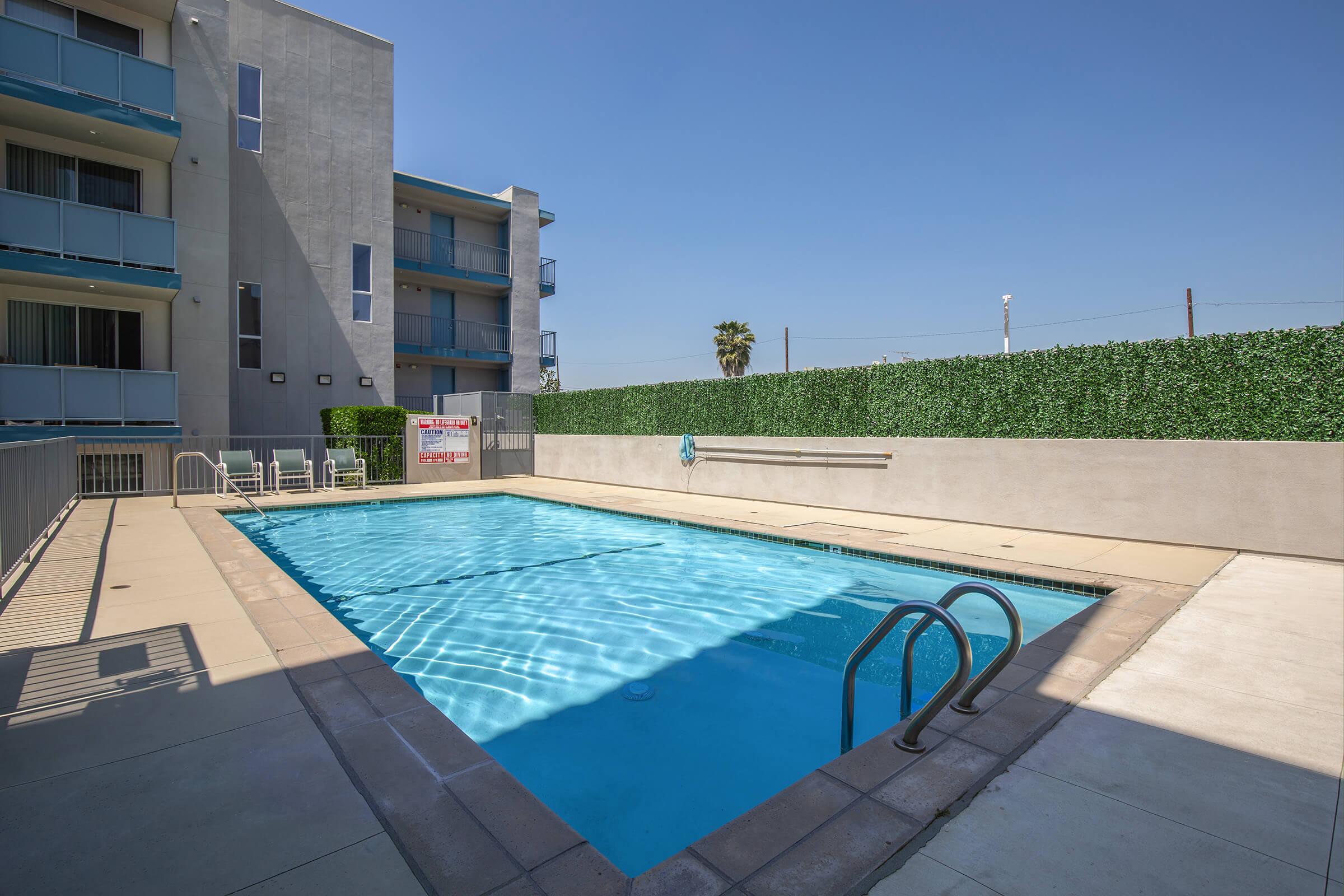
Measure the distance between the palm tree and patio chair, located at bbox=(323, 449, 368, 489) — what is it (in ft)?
100

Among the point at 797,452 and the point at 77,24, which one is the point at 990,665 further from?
the point at 77,24

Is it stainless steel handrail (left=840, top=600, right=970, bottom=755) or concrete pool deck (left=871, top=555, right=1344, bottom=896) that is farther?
stainless steel handrail (left=840, top=600, right=970, bottom=755)

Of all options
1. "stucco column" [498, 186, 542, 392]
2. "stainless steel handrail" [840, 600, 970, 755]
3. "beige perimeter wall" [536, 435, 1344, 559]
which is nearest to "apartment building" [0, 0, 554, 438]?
"stucco column" [498, 186, 542, 392]

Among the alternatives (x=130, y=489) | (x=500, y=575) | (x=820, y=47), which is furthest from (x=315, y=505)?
(x=820, y=47)

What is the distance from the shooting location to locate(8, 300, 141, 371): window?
11.9 meters

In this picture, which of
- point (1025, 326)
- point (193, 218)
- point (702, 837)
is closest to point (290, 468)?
point (193, 218)

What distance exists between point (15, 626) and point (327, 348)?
46.3 ft

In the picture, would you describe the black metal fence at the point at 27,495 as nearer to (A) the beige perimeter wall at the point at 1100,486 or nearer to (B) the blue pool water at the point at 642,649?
(B) the blue pool water at the point at 642,649

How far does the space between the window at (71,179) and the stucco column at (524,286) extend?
11.5m

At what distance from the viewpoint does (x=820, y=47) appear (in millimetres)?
13805

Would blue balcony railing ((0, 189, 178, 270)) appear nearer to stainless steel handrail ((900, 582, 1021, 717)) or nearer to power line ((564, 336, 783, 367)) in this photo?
stainless steel handrail ((900, 582, 1021, 717))

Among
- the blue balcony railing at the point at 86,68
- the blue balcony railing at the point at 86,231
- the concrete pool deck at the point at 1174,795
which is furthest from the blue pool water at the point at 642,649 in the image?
the blue balcony railing at the point at 86,68

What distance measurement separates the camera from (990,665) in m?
3.11

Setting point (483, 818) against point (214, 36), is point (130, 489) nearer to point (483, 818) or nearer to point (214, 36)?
point (214, 36)
